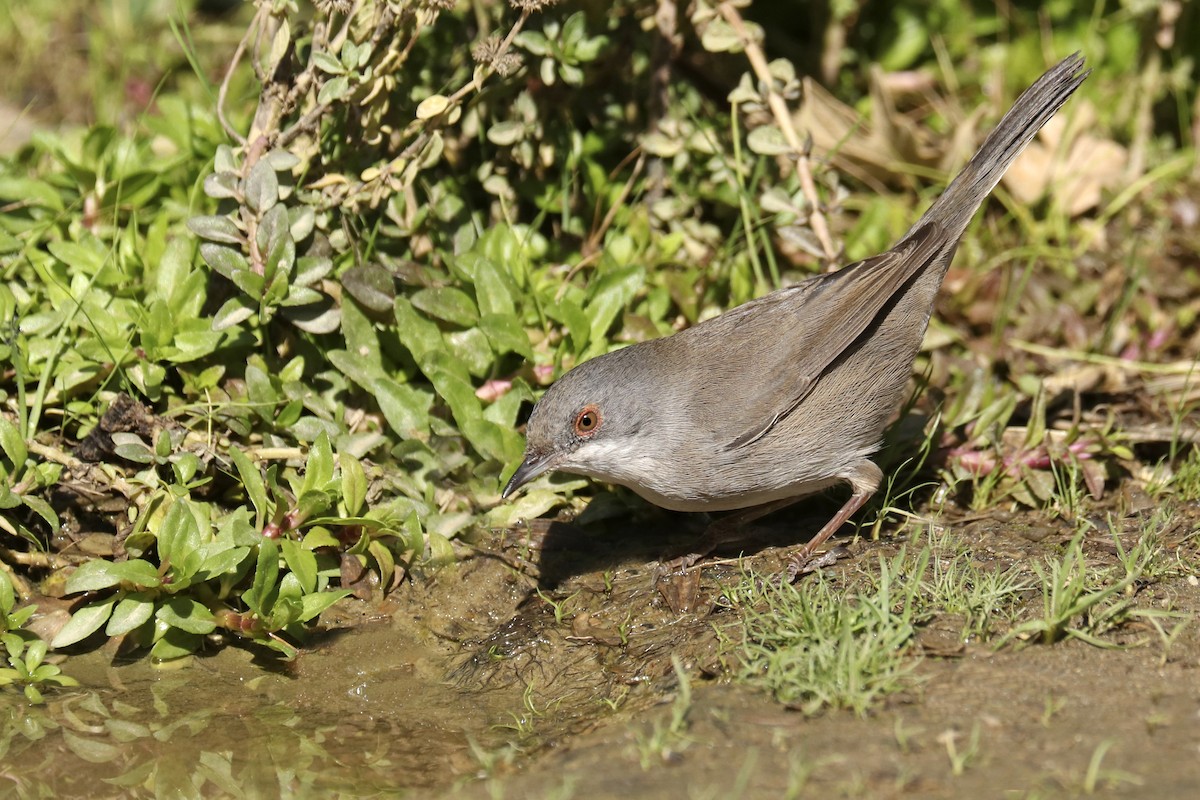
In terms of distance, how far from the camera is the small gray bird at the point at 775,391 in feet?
15.4

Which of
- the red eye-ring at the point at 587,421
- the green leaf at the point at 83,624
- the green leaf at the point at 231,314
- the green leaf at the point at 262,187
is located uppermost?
the green leaf at the point at 262,187

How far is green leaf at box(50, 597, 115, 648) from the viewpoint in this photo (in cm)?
428

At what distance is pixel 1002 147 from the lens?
202 inches

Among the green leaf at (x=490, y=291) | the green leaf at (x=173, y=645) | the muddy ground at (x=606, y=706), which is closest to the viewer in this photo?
the muddy ground at (x=606, y=706)

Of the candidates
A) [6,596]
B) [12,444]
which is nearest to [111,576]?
[6,596]

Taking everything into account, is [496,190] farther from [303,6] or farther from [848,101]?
[848,101]

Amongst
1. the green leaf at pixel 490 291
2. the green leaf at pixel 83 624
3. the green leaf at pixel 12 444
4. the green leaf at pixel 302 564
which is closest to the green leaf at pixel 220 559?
the green leaf at pixel 302 564

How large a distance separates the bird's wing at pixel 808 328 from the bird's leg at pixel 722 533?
487 mm

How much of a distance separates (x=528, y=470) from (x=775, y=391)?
1.01 metres

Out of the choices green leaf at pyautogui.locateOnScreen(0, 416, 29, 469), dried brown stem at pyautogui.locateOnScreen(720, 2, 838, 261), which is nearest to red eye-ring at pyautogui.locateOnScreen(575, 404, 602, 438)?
dried brown stem at pyautogui.locateOnScreen(720, 2, 838, 261)

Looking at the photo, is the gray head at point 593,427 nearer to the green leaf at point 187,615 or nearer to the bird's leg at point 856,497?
the bird's leg at point 856,497

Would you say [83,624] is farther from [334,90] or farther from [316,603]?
[334,90]

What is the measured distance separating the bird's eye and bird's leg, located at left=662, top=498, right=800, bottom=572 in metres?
0.64

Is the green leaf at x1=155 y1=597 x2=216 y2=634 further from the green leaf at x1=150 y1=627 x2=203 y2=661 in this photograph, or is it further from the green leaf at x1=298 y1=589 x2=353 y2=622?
the green leaf at x1=298 y1=589 x2=353 y2=622
